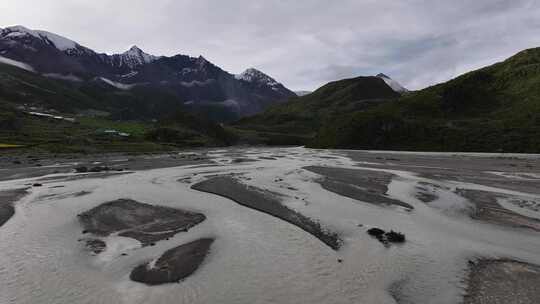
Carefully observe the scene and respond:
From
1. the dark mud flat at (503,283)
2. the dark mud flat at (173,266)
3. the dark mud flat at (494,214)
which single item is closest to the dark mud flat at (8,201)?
the dark mud flat at (173,266)

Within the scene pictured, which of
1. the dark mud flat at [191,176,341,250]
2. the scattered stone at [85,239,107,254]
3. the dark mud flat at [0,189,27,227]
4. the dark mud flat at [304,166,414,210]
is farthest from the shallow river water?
the dark mud flat at [304,166,414,210]

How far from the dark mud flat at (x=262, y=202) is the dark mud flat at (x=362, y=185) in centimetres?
764

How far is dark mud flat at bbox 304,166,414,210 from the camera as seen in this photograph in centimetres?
3183

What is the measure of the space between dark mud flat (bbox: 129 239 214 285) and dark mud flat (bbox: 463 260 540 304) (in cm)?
1104

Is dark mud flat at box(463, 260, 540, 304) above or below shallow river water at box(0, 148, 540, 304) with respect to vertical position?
above

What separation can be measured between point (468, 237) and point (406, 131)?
111961mm

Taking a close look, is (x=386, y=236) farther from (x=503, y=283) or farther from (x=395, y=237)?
(x=503, y=283)

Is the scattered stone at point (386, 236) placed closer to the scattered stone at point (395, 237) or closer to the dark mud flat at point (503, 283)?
the scattered stone at point (395, 237)

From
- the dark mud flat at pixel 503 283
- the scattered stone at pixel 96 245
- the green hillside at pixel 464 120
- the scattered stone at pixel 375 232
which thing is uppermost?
the green hillside at pixel 464 120

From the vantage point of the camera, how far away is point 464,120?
4897 inches

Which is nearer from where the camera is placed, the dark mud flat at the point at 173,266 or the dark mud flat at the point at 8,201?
the dark mud flat at the point at 173,266

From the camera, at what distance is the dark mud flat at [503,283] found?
42.8 feet

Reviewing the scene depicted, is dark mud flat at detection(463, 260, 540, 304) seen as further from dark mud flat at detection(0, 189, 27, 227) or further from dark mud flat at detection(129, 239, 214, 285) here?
dark mud flat at detection(0, 189, 27, 227)

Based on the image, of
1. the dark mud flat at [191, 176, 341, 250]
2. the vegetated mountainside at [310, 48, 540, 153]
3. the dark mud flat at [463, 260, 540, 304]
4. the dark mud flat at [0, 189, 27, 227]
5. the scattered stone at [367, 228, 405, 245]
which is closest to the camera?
the dark mud flat at [463, 260, 540, 304]
